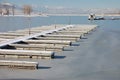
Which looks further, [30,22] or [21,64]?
[30,22]

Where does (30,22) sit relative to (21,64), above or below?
below

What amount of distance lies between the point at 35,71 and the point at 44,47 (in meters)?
5.86

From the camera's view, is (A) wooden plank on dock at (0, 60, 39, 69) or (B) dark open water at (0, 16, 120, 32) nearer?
(A) wooden plank on dock at (0, 60, 39, 69)

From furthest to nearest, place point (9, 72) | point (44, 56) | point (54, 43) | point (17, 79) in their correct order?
point (54, 43) → point (44, 56) → point (9, 72) → point (17, 79)

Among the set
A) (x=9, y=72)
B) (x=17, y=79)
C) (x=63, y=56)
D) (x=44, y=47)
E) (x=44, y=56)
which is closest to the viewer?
(x=17, y=79)

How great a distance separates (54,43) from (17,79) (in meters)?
9.47

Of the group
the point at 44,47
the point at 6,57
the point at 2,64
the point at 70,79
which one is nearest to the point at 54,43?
the point at 44,47

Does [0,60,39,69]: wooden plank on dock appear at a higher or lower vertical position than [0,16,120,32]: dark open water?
higher

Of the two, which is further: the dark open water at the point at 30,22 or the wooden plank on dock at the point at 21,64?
the dark open water at the point at 30,22

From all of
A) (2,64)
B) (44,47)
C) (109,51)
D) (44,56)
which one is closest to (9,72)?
(2,64)

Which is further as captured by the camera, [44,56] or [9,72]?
[44,56]

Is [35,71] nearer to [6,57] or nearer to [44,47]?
[6,57]

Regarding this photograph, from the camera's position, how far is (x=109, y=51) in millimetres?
20156

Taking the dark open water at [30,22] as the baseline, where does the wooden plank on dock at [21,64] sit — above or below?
above
